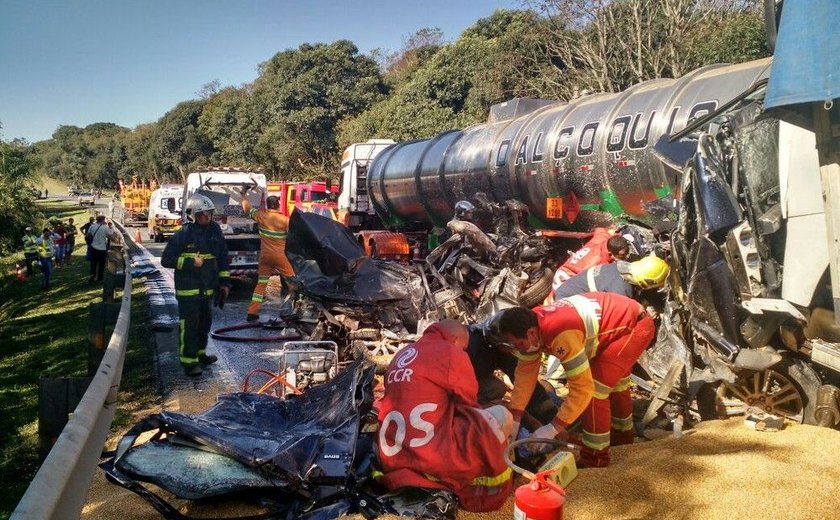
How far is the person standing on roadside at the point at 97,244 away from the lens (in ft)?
49.6

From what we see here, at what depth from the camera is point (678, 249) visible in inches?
205

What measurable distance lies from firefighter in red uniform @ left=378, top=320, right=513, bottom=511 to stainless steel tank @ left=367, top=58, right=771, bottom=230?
382cm

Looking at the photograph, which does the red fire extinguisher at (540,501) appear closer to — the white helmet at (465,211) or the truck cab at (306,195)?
the white helmet at (465,211)

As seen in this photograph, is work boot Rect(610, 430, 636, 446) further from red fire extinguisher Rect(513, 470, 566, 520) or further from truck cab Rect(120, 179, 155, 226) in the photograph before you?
truck cab Rect(120, 179, 155, 226)

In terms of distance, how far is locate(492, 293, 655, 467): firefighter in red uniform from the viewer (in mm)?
3787

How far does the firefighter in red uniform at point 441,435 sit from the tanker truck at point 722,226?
1846mm

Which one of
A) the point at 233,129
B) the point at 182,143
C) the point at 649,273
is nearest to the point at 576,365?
the point at 649,273

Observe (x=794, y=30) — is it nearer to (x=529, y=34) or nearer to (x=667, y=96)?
(x=667, y=96)

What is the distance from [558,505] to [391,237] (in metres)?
8.51

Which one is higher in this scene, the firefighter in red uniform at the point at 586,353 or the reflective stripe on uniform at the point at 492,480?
the firefighter in red uniform at the point at 586,353

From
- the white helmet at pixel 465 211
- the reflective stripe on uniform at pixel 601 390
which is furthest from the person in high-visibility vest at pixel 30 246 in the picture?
the reflective stripe on uniform at pixel 601 390

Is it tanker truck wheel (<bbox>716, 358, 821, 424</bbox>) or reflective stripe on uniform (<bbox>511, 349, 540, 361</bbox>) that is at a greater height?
reflective stripe on uniform (<bbox>511, 349, 540, 361</bbox>)

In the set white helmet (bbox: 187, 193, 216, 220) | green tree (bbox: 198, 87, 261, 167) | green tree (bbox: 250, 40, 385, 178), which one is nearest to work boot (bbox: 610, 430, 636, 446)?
white helmet (bbox: 187, 193, 216, 220)

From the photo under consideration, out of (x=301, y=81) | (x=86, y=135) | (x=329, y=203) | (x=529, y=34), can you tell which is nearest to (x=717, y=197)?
(x=329, y=203)
